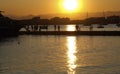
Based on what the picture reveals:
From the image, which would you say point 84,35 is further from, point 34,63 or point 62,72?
point 62,72

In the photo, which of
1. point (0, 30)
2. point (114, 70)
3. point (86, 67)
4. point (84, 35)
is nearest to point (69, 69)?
point (86, 67)

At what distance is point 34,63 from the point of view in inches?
1201

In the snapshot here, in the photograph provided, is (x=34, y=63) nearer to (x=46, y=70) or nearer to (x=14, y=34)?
(x=46, y=70)

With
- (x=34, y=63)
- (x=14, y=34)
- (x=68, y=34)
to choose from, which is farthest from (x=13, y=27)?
(x=34, y=63)

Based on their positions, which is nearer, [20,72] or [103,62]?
[20,72]

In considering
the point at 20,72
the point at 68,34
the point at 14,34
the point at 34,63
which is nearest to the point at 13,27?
the point at 14,34

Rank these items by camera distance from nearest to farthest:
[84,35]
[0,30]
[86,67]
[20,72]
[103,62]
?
[20,72]
[86,67]
[103,62]
[84,35]
[0,30]

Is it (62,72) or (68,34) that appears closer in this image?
(62,72)

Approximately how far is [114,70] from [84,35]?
42.6m

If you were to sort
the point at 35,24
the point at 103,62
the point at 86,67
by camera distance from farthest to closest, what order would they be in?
the point at 35,24 → the point at 103,62 → the point at 86,67

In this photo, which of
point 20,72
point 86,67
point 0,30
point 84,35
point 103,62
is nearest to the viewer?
point 20,72

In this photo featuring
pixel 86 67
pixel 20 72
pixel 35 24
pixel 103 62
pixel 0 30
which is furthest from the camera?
pixel 35 24

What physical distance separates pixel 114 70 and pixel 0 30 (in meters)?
49.5

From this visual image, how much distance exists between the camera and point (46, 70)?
26.3 meters
